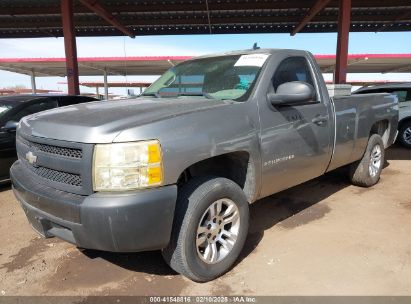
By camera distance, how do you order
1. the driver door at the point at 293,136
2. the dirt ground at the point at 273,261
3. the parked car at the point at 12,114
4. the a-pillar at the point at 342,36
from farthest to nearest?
the a-pillar at the point at 342,36 → the parked car at the point at 12,114 → the driver door at the point at 293,136 → the dirt ground at the point at 273,261

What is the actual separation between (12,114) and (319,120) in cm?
461

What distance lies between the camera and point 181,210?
2641mm

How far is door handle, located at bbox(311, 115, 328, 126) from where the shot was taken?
151 inches

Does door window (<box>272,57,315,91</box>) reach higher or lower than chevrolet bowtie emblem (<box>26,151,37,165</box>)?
higher

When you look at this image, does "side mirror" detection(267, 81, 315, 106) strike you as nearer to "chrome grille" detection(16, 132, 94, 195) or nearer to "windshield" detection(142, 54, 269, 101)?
"windshield" detection(142, 54, 269, 101)

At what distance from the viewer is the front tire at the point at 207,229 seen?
2.66 metres

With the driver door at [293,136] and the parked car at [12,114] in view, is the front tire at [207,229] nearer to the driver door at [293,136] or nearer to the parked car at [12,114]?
the driver door at [293,136]

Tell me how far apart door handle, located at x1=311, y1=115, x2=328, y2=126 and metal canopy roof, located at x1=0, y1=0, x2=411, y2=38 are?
910 centimetres

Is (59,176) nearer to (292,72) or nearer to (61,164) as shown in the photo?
(61,164)

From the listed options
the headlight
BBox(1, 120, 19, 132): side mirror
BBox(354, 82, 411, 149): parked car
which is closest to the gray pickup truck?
the headlight

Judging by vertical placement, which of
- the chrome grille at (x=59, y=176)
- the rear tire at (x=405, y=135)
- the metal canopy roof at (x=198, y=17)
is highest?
the metal canopy roof at (x=198, y=17)

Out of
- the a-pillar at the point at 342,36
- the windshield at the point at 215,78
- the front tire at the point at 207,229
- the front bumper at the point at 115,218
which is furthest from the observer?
the a-pillar at the point at 342,36

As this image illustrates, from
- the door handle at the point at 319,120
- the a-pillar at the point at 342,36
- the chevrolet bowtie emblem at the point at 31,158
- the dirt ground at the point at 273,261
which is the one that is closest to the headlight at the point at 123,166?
the chevrolet bowtie emblem at the point at 31,158

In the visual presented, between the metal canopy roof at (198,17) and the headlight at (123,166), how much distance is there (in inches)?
418
